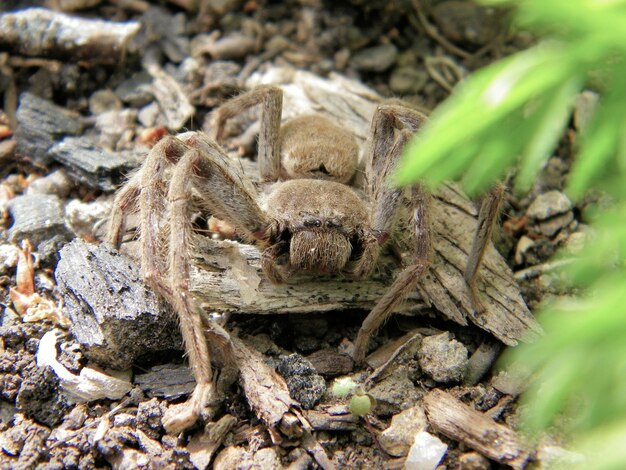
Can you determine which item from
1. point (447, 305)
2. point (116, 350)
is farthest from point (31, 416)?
point (447, 305)

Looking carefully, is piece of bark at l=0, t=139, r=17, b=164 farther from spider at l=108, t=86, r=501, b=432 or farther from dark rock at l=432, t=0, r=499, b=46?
dark rock at l=432, t=0, r=499, b=46

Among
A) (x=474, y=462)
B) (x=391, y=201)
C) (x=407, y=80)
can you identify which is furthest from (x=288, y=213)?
(x=407, y=80)

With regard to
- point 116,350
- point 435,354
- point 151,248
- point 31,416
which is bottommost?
point 31,416

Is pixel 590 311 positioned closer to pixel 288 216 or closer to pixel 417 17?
pixel 288 216

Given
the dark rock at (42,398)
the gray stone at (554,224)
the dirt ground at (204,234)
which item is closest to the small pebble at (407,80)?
the dirt ground at (204,234)

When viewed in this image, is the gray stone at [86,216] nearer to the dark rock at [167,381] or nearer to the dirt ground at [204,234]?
the dirt ground at [204,234]

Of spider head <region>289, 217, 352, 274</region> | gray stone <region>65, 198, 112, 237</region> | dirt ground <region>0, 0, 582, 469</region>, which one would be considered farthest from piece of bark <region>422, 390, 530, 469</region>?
gray stone <region>65, 198, 112, 237</region>
